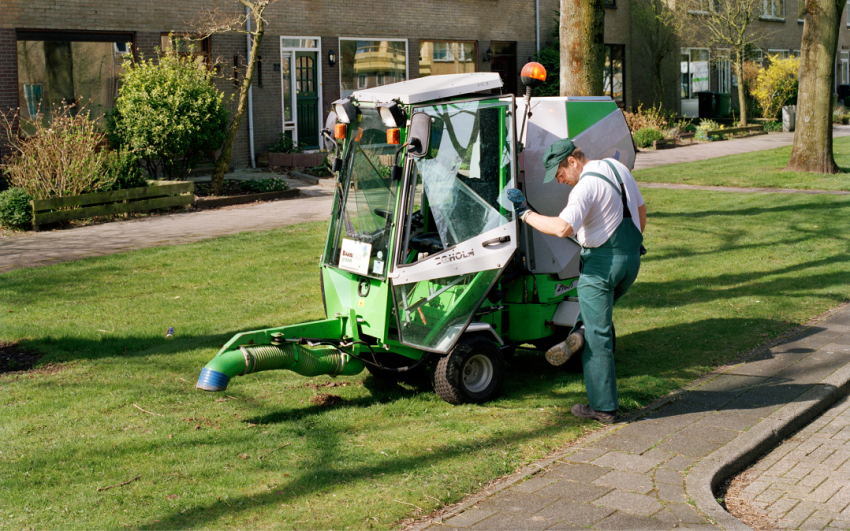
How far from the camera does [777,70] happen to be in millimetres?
33250

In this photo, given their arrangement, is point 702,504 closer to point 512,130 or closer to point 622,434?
point 622,434

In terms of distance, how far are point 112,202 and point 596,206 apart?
10.9 meters

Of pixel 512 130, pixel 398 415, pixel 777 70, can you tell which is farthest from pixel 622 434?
pixel 777 70

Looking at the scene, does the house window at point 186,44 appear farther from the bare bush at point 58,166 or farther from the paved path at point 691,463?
the paved path at point 691,463

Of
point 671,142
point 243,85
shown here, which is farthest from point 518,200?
point 671,142

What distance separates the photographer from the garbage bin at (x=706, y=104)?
33.9 metres

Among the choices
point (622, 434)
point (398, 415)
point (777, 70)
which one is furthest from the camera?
point (777, 70)

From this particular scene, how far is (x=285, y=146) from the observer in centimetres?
2031

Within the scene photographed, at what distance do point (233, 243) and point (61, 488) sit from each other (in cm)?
756

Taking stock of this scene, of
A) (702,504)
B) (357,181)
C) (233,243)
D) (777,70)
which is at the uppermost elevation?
(777,70)

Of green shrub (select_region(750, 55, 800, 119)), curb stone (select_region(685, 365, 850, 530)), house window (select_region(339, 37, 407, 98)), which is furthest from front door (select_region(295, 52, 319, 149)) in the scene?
green shrub (select_region(750, 55, 800, 119))

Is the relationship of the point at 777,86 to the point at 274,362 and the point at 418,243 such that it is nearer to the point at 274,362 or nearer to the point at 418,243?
the point at 418,243

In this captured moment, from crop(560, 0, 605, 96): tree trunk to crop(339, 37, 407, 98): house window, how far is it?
1198cm

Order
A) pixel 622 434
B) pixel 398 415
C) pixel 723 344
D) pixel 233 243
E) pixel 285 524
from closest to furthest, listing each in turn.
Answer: pixel 285 524 → pixel 622 434 → pixel 398 415 → pixel 723 344 → pixel 233 243
